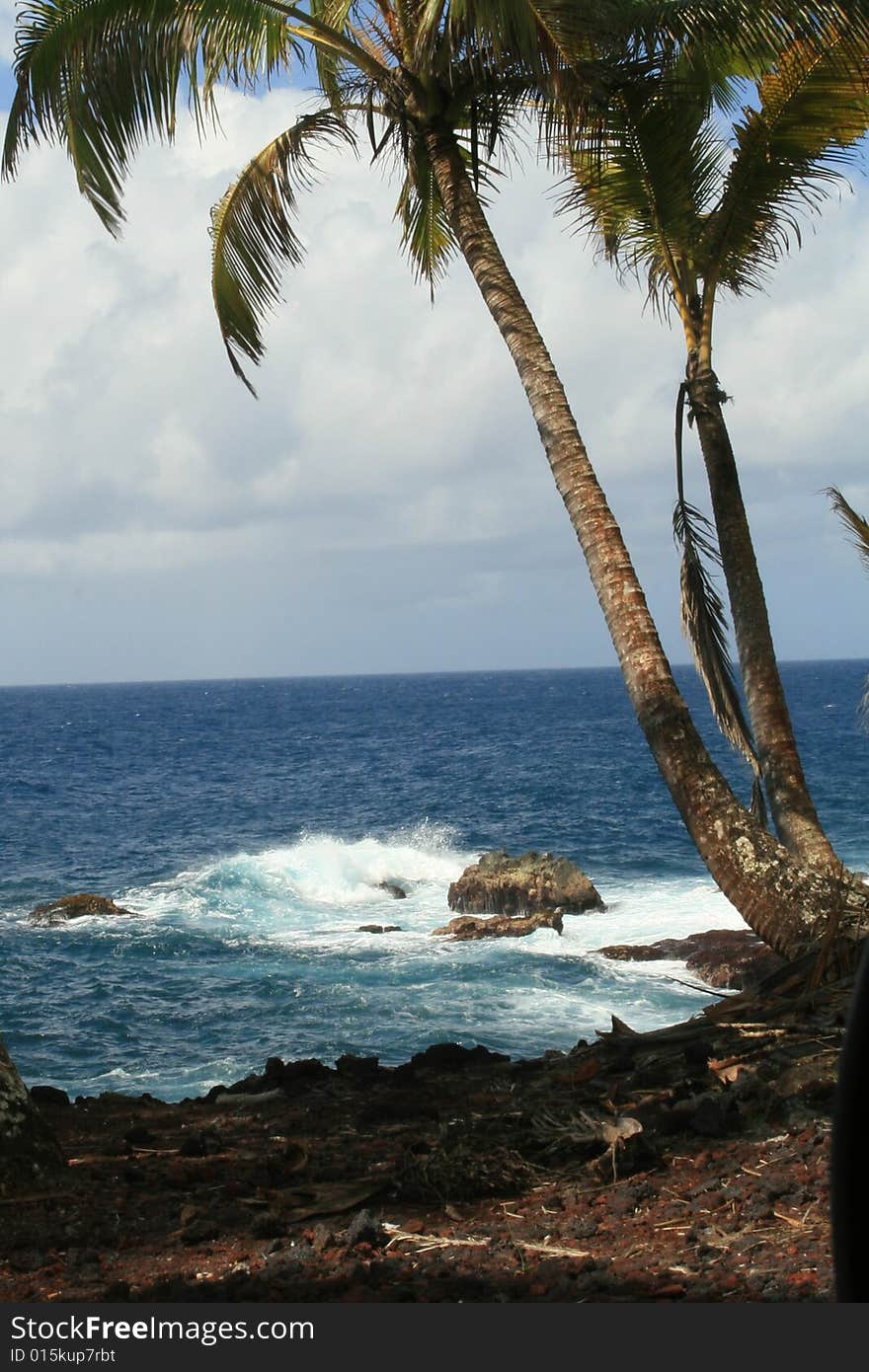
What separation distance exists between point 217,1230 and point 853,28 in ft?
25.8

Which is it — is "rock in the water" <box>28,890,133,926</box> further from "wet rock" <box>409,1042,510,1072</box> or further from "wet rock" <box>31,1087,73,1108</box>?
"wet rock" <box>409,1042,510,1072</box>

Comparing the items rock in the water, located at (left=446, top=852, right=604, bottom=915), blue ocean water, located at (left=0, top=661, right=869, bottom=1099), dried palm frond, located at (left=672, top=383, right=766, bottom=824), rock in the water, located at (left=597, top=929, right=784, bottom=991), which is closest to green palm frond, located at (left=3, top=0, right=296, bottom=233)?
dried palm frond, located at (left=672, top=383, right=766, bottom=824)

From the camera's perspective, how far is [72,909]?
28.4m

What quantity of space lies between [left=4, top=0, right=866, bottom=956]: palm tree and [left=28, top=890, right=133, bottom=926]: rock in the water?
20.5 m

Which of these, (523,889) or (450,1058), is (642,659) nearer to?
(450,1058)

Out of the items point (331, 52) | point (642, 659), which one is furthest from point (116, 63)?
point (642, 659)

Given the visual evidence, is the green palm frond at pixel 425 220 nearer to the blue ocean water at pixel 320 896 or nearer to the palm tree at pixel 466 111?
the palm tree at pixel 466 111

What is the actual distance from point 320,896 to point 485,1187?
2666 centimetres

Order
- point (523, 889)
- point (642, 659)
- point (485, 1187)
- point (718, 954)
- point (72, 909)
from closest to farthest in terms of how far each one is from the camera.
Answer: point (485, 1187), point (642, 659), point (718, 954), point (523, 889), point (72, 909)

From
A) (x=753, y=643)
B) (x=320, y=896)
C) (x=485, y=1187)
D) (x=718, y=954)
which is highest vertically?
(x=753, y=643)

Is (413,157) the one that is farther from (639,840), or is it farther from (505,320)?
(639,840)

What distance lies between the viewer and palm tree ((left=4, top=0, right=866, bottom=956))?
7.84 m

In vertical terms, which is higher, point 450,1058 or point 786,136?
point 786,136

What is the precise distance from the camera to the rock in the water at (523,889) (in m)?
27.1
